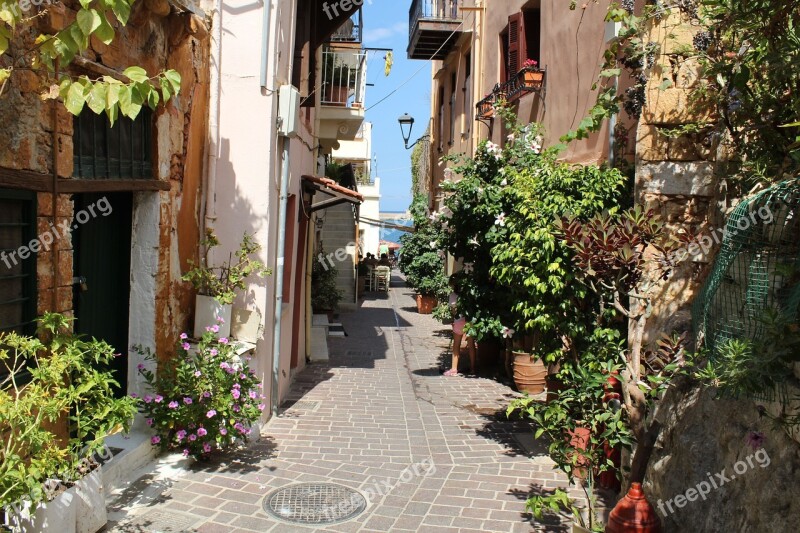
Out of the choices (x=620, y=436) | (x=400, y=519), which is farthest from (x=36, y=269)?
(x=620, y=436)

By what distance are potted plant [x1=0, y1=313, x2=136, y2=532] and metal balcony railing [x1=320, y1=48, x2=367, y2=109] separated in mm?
8136

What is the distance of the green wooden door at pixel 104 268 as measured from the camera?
532 cm

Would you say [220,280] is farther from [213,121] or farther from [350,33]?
[350,33]

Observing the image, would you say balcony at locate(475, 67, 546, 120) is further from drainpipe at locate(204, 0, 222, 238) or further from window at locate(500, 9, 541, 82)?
drainpipe at locate(204, 0, 222, 238)

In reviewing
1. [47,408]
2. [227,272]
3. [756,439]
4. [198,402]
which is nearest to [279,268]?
[227,272]

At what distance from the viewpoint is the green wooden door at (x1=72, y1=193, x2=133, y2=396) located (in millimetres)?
5324

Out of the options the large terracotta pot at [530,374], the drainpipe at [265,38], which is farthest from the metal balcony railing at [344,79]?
the large terracotta pot at [530,374]

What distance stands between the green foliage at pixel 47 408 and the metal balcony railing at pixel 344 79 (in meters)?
8.07

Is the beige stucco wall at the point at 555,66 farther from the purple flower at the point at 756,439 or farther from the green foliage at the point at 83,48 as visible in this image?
the green foliage at the point at 83,48

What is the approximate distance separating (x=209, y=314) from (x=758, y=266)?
4.71 meters

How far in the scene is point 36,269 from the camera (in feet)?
13.9

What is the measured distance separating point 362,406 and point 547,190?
370 cm

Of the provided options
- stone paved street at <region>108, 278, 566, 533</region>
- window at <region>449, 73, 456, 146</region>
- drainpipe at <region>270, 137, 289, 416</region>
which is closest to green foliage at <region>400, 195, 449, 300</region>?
window at <region>449, 73, 456, 146</region>

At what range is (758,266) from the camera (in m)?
3.59
